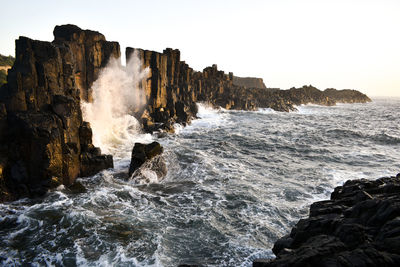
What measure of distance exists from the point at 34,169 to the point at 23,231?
12.6 feet

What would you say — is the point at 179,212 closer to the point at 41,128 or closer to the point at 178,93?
the point at 41,128

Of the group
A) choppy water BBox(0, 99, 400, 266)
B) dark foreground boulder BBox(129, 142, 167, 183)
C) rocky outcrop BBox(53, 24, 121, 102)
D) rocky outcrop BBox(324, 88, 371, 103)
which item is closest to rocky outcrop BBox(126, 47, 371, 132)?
rocky outcrop BBox(53, 24, 121, 102)

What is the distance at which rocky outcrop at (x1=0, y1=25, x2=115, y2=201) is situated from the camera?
1216cm

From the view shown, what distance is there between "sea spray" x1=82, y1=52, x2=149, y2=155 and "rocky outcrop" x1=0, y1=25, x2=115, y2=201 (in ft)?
19.3

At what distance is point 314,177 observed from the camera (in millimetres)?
16828

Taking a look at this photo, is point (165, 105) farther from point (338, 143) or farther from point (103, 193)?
point (103, 193)

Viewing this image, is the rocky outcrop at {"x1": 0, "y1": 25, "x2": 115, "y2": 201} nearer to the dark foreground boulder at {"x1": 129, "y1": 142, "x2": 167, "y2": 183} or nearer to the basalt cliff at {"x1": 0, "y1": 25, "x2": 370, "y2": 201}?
the basalt cliff at {"x1": 0, "y1": 25, "x2": 370, "y2": 201}

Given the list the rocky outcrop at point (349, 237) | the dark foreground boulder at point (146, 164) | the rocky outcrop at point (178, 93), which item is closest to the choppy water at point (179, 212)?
the dark foreground boulder at point (146, 164)

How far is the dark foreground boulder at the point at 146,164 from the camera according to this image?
601 inches

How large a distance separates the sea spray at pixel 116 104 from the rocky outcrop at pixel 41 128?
587cm

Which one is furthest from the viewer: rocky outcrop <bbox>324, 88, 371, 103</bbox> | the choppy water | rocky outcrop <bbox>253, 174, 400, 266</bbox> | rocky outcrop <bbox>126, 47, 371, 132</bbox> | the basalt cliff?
rocky outcrop <bbox>324, 88, 371, 103</bbox>

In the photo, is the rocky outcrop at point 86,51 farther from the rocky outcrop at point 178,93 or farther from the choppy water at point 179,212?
the choppy water at point 179,212

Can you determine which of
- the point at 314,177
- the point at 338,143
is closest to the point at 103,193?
the point at 314,177

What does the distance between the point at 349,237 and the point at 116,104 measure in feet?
96.4
